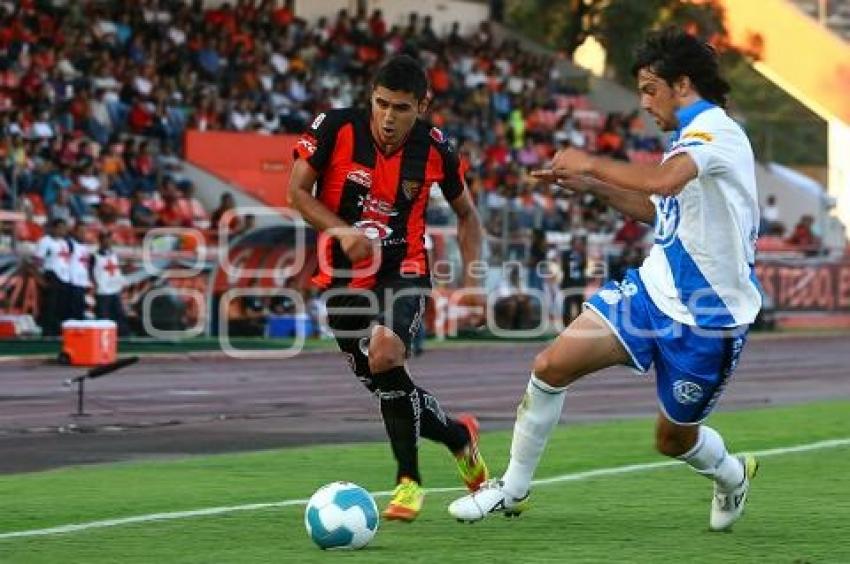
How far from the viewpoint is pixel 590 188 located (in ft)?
27.3

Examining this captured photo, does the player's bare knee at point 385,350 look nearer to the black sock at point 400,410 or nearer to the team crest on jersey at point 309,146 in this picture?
the black sock at point 400,410

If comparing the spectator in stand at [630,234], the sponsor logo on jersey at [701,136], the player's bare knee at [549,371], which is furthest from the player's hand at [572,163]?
the spectator in stand at [630,234]

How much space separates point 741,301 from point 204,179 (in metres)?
25.2

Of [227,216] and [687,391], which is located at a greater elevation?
[687,391]

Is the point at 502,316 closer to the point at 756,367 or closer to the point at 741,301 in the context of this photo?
the point at 756,367

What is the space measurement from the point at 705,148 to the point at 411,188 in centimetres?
188

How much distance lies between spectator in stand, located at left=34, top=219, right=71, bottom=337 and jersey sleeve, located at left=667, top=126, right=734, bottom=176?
20323mm

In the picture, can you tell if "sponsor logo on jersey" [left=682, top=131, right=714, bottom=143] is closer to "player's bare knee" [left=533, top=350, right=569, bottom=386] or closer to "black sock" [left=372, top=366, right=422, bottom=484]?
"player's bare knee" [left=533, top=350, right=569, bottom=386]

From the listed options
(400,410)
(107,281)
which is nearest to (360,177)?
(400,410)

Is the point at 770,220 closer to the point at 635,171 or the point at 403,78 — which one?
the point at 403,78

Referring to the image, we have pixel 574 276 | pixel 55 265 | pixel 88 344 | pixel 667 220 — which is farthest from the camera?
pixel 574 276

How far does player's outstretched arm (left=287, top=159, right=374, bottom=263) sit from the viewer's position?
9414 mm

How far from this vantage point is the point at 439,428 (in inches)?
402

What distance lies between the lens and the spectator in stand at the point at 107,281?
2880cm
